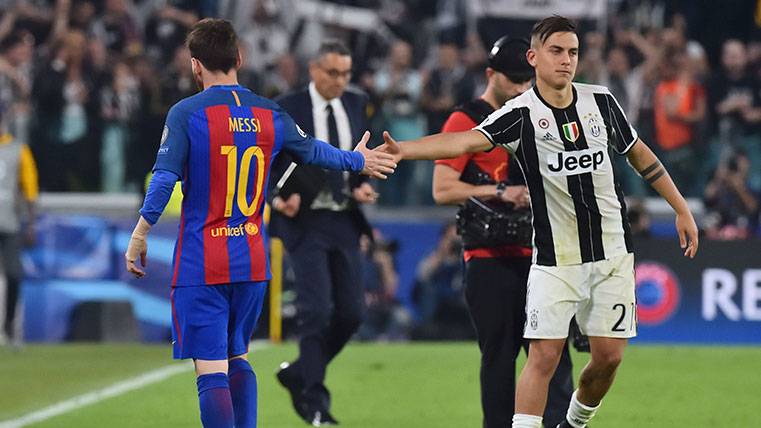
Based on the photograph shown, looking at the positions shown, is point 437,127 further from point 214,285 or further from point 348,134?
point 214,285

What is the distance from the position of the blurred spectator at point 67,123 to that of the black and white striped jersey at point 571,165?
11237 mm

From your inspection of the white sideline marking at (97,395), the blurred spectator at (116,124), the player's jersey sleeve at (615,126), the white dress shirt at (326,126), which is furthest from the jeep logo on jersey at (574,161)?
the blurred spectator at (116,124)

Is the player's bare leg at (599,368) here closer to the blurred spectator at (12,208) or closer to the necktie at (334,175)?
the necktie at (334,175)

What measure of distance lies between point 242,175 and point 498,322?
1828 mm

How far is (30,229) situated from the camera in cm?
1634

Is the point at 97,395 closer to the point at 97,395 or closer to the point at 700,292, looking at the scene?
the point at 97,395

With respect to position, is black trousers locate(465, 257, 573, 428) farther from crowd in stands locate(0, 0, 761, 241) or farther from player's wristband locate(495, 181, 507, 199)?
crowd in stands locate(0, 0, 761, 241)

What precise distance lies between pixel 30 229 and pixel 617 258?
10225mm

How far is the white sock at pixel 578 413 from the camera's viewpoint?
25.5 ft

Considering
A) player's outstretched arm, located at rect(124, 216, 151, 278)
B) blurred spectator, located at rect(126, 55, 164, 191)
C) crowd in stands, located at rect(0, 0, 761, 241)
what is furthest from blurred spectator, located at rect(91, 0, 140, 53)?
player's outstretched arm, located at rect(124, 216, 151, 278)

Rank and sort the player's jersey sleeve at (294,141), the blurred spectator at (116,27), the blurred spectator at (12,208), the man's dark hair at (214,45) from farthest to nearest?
1. the blurred spectator at (116,27)
2. the blurred spectator at (12,208)
3. the player's jersey sleeve at (294,141)
4. the man's dark hair at (214,45)

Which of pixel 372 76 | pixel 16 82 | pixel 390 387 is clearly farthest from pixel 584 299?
pixel 16 82

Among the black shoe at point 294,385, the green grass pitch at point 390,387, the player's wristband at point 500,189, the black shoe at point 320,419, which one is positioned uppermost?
the player's wristband at point 500,189

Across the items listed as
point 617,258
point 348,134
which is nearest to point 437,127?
point 348,134
